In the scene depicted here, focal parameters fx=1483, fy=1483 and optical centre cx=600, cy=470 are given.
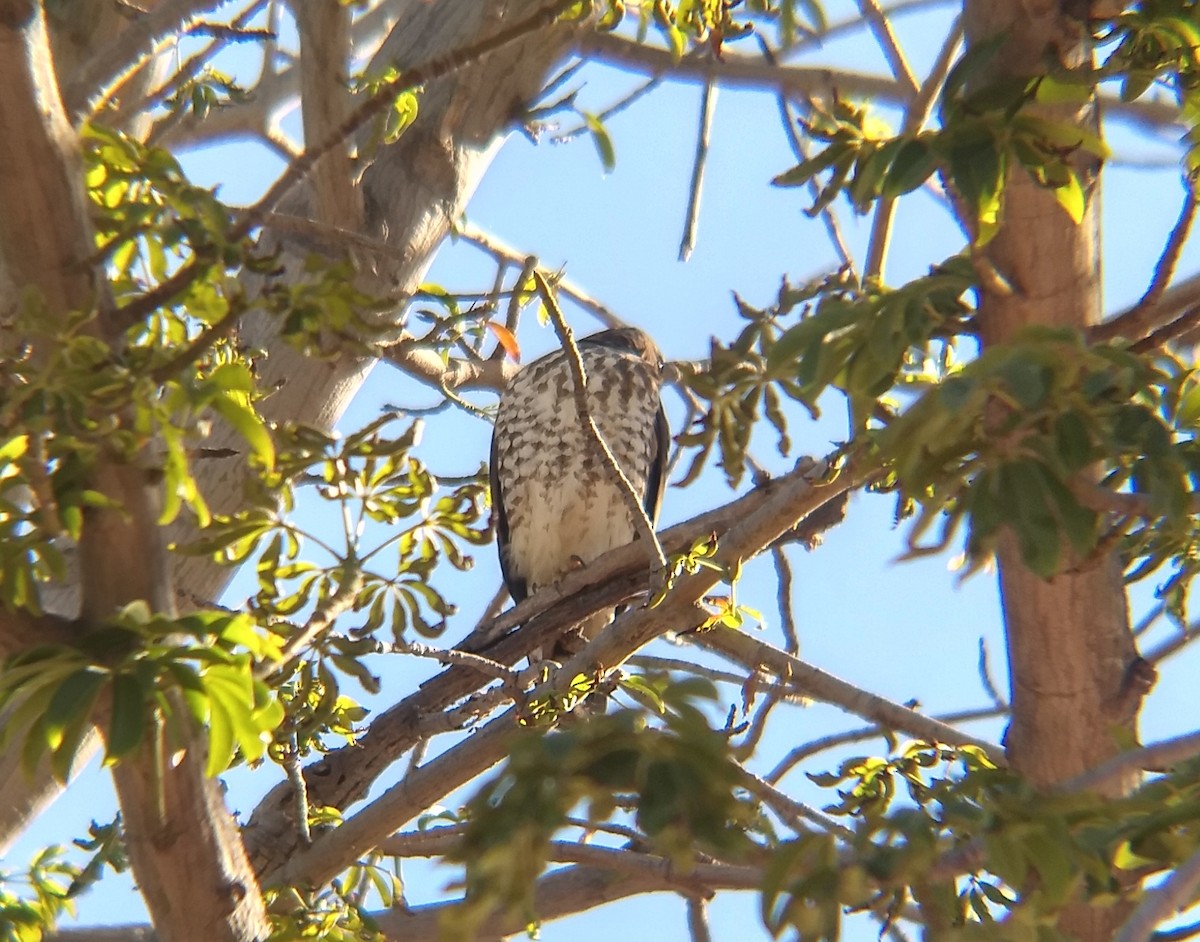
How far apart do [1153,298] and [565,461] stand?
9.12ft

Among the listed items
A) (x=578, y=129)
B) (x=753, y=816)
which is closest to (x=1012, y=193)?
(x=753, y=816)

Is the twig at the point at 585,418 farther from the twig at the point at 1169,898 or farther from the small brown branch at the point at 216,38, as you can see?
the twig at the point at 1169,898

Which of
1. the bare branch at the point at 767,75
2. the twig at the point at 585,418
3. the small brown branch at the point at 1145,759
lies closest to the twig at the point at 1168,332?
the small brown branch at the point at 1145,759

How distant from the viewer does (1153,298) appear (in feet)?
5.08

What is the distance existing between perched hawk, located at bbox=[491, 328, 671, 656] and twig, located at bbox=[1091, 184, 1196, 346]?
2.63 metres

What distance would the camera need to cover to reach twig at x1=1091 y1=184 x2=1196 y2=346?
1.51m

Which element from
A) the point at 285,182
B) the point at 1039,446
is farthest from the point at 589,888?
the point at 1039,446

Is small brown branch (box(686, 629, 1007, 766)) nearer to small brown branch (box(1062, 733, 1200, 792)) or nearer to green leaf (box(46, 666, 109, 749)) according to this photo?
small brown branch (box(1062, 733, 1200, 792))

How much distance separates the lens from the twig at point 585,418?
1.65m

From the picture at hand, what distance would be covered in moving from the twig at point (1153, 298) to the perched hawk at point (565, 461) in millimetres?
2628

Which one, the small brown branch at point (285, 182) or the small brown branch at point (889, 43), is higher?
the small brown branch at point (889, 43)

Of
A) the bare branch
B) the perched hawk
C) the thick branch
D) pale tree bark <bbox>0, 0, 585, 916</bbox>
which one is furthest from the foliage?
the perched hawk

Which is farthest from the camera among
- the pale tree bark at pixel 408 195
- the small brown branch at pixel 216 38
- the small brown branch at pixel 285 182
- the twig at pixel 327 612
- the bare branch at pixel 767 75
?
the bare branch at pixel 767 75

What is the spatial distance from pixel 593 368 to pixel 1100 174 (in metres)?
2.80
